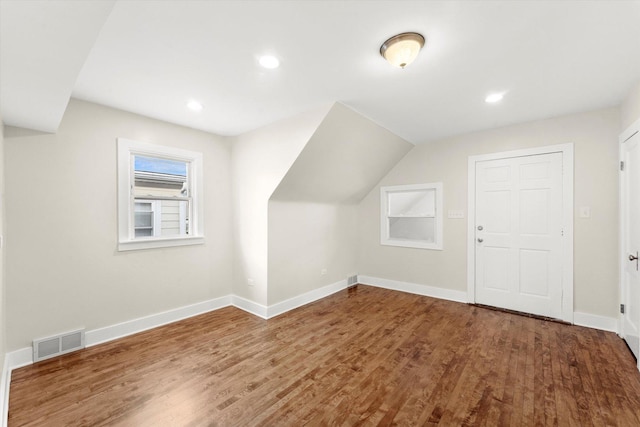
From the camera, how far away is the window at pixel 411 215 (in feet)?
13.9

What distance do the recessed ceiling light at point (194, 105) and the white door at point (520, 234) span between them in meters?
3.69

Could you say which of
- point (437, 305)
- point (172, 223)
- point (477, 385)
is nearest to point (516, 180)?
point (437, 305)

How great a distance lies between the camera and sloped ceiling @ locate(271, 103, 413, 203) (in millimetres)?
3104

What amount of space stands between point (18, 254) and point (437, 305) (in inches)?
183

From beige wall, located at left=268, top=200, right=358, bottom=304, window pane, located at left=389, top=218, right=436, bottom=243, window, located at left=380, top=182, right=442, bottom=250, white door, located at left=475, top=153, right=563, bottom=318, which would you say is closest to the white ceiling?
white door, located at left=475, top=153, right=563, bottom=318

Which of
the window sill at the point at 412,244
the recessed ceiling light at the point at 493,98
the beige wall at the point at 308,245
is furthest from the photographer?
the window sill at the point at 412,244

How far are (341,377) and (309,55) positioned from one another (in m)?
2.50

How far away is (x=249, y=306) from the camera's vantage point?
3.65 m

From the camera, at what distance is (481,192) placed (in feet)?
12.4

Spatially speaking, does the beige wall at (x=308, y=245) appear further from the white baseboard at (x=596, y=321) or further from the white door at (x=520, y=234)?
the white baseboard at (x=596, y=321)

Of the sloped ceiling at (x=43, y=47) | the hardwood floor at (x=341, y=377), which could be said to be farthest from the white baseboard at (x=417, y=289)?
the sloped ceiling at (x=43, y=47)

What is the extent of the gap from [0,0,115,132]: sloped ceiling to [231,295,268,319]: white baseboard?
276 cm

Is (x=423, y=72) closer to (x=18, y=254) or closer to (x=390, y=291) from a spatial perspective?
(x=390, y=291)

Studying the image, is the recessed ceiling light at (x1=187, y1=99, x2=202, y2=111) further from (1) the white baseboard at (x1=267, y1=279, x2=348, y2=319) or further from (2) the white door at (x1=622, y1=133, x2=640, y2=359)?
(2) the white door at (x1=622, y1=133, x2=640, y2=359)
